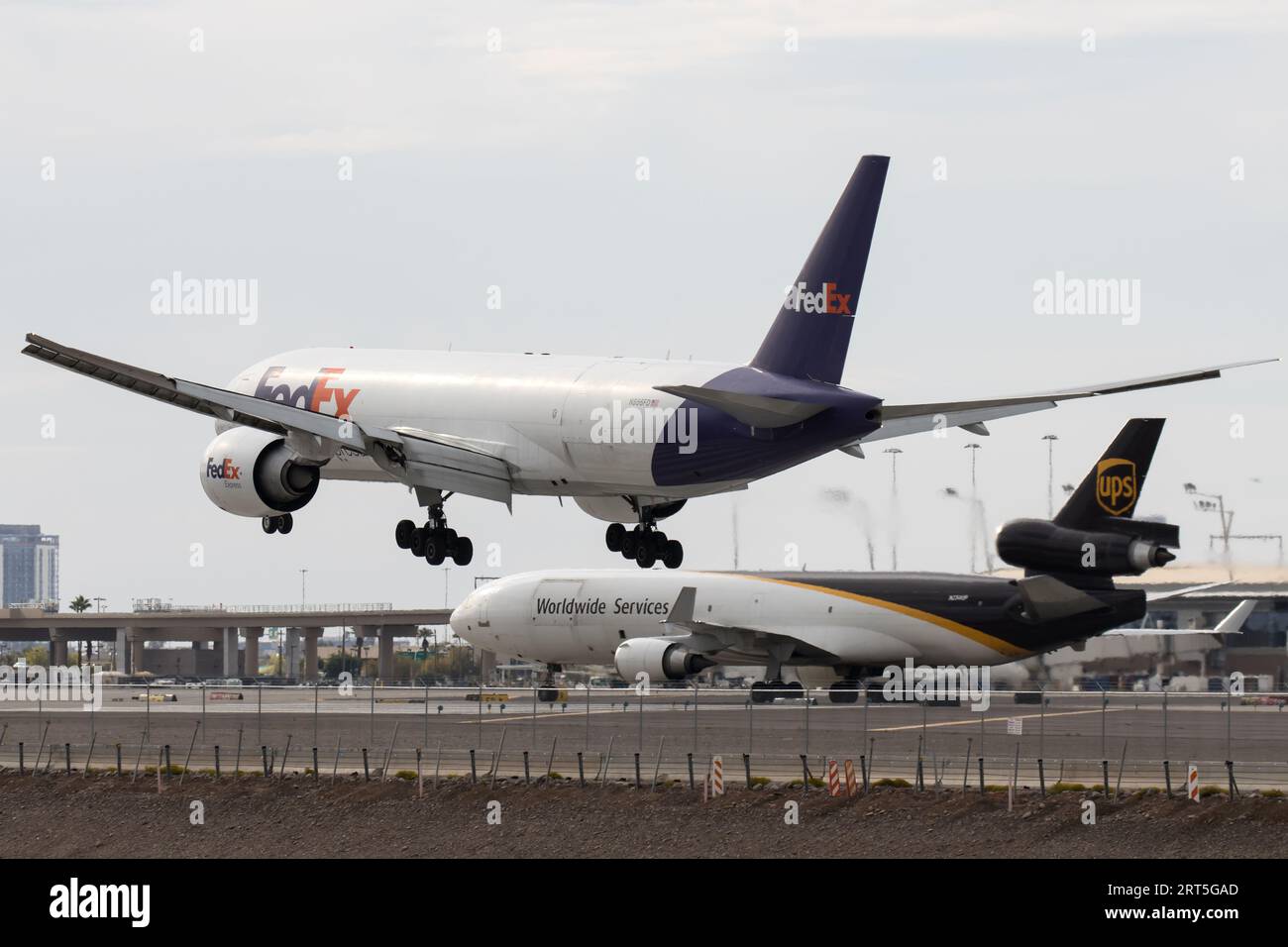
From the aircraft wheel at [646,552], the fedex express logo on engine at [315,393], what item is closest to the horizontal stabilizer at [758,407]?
the aircraft wheel at [646,552]

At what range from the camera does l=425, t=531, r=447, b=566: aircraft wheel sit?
204 feet

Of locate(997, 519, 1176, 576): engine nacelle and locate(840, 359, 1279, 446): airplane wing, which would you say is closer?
locate(840, 359, 1279, 446): airplane wing

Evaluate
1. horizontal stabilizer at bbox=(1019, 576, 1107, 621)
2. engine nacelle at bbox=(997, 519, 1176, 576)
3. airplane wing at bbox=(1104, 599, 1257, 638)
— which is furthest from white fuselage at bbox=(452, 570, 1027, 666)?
airplane wing at bbox=(1104, 599, 1257, 638)

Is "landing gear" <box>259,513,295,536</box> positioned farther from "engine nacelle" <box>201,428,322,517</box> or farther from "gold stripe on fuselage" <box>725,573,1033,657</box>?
"gold stripe on fuselage" <box>725,573,1033,657</box>

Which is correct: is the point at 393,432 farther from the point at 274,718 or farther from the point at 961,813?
the point at 274,718

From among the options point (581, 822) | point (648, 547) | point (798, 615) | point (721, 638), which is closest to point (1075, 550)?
point (798, 615)

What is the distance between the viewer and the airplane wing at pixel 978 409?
2162 inches

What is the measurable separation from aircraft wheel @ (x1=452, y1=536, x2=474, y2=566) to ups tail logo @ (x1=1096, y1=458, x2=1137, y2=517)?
185 feet

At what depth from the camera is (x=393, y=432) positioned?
6241 centimetres

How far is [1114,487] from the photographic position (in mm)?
111562

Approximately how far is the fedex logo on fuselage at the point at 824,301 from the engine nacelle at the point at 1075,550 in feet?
167

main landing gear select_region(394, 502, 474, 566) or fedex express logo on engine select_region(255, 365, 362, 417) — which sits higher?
fedex express logo on engine select_region(255, 365, 362, 417)
